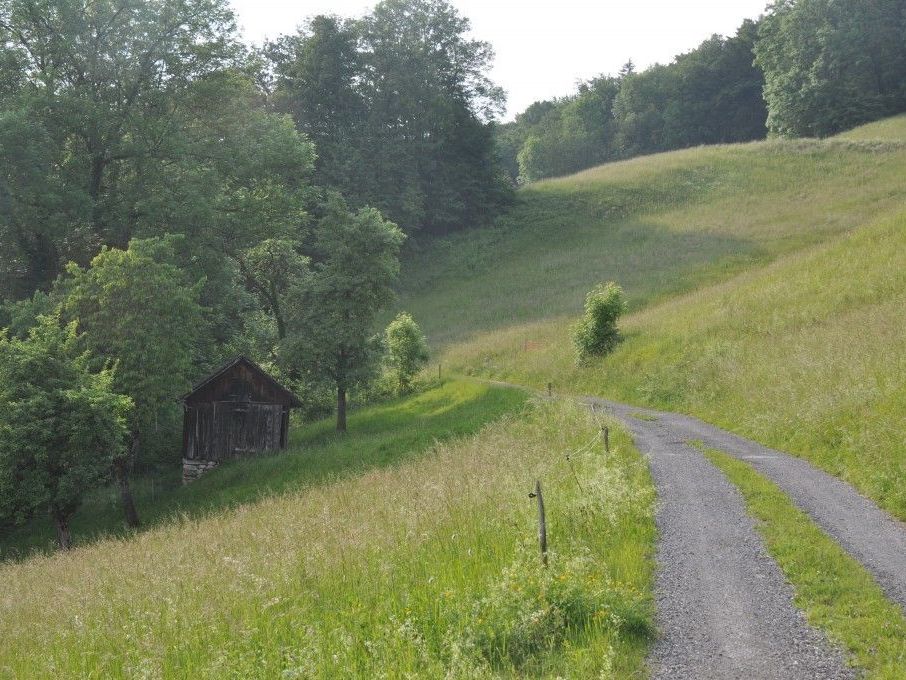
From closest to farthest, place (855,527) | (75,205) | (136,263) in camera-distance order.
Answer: (855,527) → (136,263) → (75,205)

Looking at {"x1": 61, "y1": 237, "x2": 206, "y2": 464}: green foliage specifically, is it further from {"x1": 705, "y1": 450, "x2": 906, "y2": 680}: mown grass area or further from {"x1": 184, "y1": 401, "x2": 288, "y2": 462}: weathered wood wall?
{"x1": 705, "y1": 450, "x2": 906, "y2": 680}: mown grass area

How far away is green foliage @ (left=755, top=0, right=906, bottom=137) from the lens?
3120 inches

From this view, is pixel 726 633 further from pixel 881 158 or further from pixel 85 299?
pixel 881 158

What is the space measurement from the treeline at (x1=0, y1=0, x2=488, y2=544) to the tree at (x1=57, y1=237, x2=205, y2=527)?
75 millimetres

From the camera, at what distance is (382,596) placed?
27.4ft

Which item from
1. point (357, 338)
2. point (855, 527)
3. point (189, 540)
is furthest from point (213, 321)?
point (855, 527)

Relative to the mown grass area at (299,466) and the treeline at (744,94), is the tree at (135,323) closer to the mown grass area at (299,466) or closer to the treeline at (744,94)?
the mown grass area at (299,466)

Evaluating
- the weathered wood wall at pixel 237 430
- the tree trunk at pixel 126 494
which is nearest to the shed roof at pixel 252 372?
the weathered wood wall at pixel 237 430

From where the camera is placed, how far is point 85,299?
26328 mm

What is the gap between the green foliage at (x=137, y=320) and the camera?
25734 millimetres

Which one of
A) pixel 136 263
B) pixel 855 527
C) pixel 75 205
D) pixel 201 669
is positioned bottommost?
pixel 855 527

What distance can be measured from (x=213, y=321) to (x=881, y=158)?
59177 millimetres

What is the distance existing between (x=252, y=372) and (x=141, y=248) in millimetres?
8385

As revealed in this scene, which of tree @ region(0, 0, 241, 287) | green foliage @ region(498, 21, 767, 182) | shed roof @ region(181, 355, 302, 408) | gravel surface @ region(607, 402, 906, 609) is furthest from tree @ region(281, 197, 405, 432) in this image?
green foliage @ region(498, 21, 767, 182)
